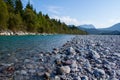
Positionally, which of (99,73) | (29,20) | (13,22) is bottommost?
(99,73)

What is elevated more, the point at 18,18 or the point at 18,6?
the point at 18,6

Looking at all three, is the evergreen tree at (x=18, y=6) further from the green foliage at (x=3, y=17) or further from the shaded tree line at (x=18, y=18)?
the green foliage at (x=3, y=17)

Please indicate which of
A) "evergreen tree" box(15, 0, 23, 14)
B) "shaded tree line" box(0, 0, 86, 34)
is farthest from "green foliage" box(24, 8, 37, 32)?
"evergreen tree" box(15, 0, 23, 14)

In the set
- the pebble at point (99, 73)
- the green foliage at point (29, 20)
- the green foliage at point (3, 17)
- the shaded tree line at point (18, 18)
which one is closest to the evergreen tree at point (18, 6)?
the shaded tree line at point (18, 18)

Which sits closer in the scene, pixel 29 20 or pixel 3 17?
pixel 3 17

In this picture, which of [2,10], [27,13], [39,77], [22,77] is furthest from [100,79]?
[27,13]

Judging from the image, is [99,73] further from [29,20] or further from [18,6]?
[29,20]

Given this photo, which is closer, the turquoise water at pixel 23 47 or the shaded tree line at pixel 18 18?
the turquoise water at pixel 23 47

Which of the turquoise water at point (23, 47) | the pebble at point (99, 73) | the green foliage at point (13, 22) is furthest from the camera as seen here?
the green foliage at point (13, 22)

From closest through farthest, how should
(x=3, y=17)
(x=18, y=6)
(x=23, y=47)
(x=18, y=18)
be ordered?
1. (x=23, y=47)
2. (x=3, y=17)
3. (x=18, y=18)
4. (x=18, y=6)

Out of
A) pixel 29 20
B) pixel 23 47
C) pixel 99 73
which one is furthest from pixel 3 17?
pixel 99 73

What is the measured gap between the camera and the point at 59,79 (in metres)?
10.8

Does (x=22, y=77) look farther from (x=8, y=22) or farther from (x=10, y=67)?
(x=8, y=22)

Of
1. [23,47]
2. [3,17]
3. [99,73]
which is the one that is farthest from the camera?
[3,17]
